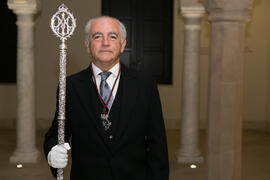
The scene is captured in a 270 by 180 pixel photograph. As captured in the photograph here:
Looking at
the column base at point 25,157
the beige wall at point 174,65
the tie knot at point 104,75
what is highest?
the tie knot at point 104,75

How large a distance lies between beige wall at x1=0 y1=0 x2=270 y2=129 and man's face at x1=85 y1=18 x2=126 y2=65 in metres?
7.84

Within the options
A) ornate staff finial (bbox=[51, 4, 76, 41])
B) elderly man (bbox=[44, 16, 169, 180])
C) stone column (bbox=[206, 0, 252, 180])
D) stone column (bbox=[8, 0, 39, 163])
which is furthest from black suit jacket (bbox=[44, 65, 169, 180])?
stone column (bbox=[8, 0, 39, 163])

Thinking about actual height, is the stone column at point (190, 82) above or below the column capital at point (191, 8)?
below

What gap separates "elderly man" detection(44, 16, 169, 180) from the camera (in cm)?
230

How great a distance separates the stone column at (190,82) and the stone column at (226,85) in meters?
2.98

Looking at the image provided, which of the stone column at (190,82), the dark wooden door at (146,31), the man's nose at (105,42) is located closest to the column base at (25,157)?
the stone column at (190,82)

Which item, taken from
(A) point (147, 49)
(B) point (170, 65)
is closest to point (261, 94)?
(B) point (170, 65)

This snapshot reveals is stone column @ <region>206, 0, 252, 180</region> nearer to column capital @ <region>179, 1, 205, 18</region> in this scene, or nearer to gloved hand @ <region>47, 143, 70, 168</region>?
gloved hand @ <region>47, 143, 70, 168</region>

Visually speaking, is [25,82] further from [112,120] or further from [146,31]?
[112,120]

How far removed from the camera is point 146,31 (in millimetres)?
10141

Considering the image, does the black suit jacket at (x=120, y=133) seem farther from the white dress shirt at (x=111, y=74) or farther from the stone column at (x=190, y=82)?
the stone column at (x=190, y=82)

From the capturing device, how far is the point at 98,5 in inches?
394

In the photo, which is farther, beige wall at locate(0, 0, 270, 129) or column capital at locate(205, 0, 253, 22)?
beige wall at locate(0, 0, 270, 129)

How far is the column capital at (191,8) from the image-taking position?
6828 mm
